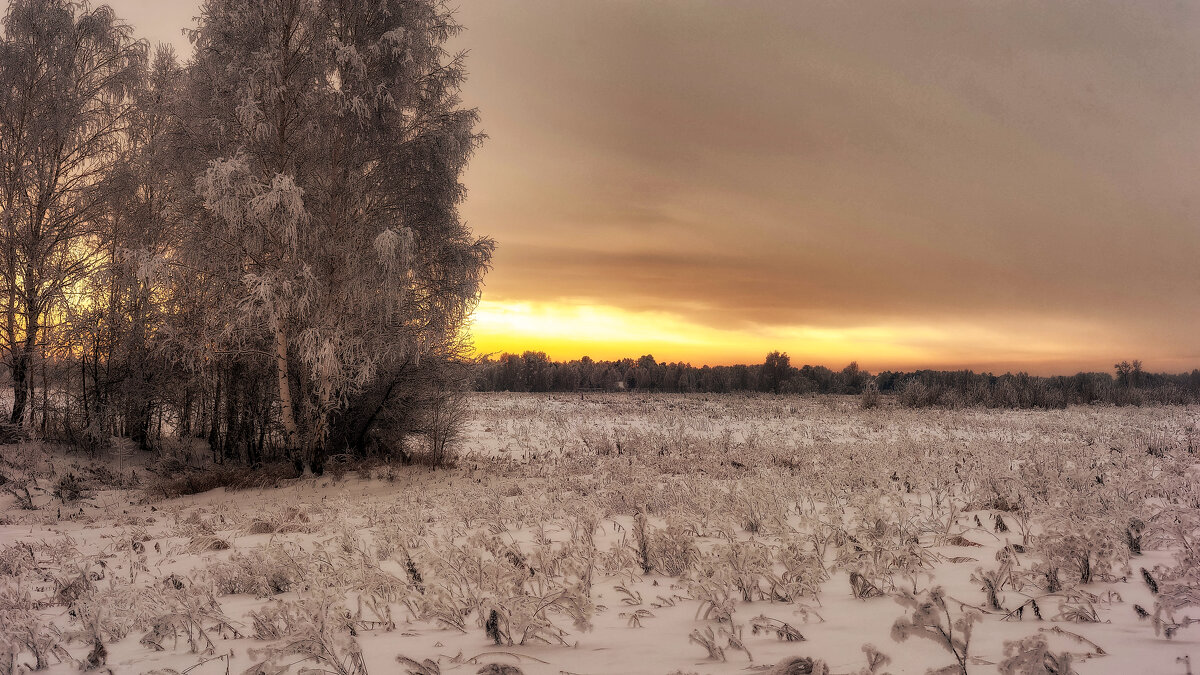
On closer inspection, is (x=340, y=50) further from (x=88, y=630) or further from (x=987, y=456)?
(x=987, y=456)

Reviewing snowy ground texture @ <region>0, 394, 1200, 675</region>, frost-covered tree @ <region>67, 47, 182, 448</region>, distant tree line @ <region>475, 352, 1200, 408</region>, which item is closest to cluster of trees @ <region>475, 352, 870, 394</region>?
distant tree line @ <region>475, 352, 1200, 408</region>

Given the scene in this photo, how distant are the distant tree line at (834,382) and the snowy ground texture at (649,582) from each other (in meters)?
7.08

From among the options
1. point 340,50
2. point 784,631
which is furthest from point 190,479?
point 784,631

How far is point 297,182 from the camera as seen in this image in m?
11.7

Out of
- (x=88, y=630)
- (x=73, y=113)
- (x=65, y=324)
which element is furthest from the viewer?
(x=73, y=113)

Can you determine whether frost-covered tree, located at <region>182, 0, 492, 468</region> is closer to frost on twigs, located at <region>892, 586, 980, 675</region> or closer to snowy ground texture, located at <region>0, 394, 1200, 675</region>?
snowy ground texture, located at <region>0, 394, 1200, 675</region>

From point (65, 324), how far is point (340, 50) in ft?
26.7

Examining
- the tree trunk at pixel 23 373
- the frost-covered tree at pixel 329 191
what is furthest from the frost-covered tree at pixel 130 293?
the frost-covered tree at pixel 329 191

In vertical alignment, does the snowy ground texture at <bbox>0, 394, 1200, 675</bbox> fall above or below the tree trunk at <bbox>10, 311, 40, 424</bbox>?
below

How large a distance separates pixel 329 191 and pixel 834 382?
75407 millimetres

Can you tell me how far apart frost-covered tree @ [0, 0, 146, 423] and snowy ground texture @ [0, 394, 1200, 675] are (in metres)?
6.90

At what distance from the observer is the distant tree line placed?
2911 centimetres

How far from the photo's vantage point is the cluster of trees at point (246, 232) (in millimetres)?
11023

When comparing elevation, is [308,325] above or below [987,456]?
above
